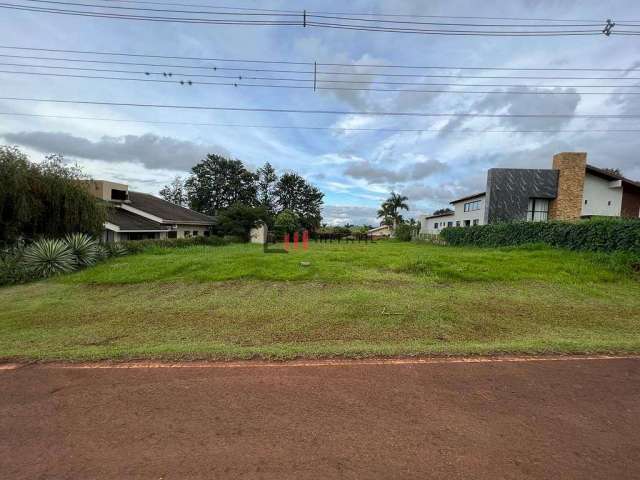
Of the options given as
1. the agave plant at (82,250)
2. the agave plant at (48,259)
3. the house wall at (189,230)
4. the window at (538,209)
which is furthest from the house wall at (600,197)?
the house wall at (189,230)

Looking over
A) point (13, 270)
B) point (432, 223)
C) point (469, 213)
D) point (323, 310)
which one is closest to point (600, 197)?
point (469, 213)

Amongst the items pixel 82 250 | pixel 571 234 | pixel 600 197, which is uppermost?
pixel 600 197

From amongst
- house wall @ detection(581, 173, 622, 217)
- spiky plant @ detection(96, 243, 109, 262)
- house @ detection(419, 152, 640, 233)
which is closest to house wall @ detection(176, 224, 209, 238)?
spiky plant @ detection(96, 243, 109, 262)

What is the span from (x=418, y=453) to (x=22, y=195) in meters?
15.9

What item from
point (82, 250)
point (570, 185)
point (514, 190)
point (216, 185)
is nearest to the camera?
point (82, 250)

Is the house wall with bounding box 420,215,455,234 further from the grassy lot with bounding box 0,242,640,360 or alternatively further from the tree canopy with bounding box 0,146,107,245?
the tree canopy with bounding box 0,146,107,245

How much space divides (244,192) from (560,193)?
40.2 meters

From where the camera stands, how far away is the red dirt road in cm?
213

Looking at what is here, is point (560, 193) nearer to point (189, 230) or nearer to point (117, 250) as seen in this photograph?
point (117, 250)

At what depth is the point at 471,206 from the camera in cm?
3038

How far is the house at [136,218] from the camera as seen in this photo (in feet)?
72.5

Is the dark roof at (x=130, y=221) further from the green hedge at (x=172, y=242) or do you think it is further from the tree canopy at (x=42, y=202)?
the tree canopy at (x=42, y=202)

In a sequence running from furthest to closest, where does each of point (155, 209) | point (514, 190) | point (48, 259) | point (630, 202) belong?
point (155, 209) → point (514, 190) → point (630, 202) → point (48, 259)

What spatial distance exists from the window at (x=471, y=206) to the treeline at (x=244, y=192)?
1868 centimetres
